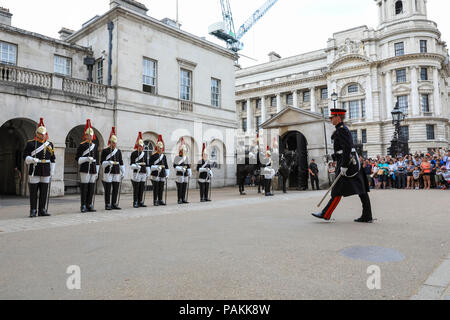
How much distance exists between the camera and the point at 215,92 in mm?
25766

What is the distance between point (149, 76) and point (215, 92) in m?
6.38

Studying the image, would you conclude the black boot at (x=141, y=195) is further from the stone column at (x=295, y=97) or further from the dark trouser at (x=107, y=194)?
the stone column at (x=295, y=97)

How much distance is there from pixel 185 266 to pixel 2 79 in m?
15.2

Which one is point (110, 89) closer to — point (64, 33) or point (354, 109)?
point (64, 33)

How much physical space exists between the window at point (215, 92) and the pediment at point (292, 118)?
6495 mm

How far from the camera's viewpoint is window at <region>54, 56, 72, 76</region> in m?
20.0

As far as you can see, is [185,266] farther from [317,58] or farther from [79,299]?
[317,58]

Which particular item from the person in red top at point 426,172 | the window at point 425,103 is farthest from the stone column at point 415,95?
the person in red top at point 426,172

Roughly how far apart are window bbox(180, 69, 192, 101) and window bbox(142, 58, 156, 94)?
93.6 inches

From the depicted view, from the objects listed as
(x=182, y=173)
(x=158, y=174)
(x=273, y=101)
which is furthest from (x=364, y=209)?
(x=273, y=101)

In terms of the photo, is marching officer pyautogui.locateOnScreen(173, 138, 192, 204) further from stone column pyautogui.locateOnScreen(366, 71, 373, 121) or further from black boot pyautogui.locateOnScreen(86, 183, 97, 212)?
stone column pyautogui.locateOnScreen(366, 71, 373, 121)

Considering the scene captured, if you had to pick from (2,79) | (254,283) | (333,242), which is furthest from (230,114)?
(254,283)

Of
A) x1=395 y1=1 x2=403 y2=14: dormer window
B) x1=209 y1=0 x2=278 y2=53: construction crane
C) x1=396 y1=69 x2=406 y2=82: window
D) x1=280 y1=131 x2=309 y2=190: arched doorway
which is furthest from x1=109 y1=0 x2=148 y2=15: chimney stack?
x1=209 y1=0 x2=278 y2=53: construction crane

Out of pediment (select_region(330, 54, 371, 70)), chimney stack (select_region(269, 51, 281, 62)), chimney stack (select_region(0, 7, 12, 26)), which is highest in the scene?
chimney stack (select_region(269, 51, 281, 62))
